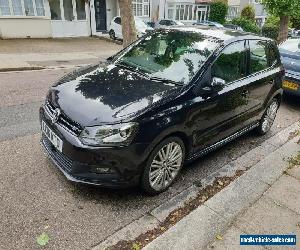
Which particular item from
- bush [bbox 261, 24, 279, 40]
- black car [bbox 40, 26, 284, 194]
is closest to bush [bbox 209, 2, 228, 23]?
bush [bbox 261, 24, 279, 40]

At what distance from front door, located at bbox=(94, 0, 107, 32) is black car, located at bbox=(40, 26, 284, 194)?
19.4 meters

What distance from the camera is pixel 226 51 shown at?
436 cm

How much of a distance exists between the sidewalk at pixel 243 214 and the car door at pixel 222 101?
733 millimetres

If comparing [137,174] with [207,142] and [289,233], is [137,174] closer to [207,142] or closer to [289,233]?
[207,142]

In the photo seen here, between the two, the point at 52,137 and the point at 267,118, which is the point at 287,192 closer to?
the point at 267,118

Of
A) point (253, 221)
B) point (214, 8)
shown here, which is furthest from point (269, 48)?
point (214, 8)

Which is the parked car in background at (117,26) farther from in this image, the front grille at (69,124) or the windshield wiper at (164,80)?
the front grille at (69,124)

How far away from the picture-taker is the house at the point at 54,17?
1762 cm

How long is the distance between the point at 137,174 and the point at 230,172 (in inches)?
71.6

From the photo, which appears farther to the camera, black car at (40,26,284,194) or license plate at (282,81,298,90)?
license plate at (282,81,298,90)

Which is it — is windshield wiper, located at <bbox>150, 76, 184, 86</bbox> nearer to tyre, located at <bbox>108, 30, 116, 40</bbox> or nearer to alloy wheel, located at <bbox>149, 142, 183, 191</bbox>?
alloy wheel, located at <bbox>149, 142, 183, 191</bbox>

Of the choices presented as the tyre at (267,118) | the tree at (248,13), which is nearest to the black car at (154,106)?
the tyre at (267,118)

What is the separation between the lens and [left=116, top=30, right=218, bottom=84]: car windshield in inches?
161

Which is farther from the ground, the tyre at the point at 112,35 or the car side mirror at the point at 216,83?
the car side mirror at the point at 216,83
